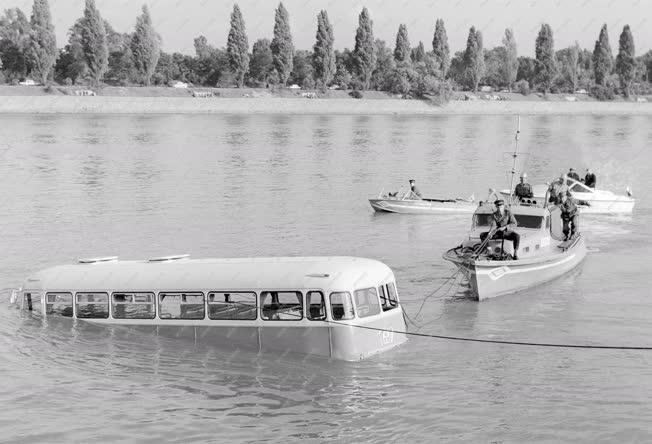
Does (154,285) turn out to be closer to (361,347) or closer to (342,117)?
(361,347)

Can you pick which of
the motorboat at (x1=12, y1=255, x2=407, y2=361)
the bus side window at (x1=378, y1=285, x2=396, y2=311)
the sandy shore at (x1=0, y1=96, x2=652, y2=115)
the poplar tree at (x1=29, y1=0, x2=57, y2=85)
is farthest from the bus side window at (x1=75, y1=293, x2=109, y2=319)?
the poplar tree at (x1=29, y1=0, x2=57, y2=85)

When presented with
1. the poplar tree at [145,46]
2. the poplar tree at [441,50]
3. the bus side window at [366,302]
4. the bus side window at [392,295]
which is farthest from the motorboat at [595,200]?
the poplar tree at [441,50]

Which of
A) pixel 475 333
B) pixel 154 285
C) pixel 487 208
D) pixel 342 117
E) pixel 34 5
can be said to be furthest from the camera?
pixel 342 117

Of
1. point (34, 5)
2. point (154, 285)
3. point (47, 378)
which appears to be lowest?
point (47, 378)

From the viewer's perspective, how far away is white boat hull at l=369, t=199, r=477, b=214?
2109 inches

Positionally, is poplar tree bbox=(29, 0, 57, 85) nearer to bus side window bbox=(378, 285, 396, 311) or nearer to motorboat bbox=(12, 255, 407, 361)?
motorboat bbox=(12, 255, 407, 361)

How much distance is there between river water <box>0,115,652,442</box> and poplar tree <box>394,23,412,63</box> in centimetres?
10326

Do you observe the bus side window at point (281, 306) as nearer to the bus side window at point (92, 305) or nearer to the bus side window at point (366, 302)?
the bus side window at point (366, 302)

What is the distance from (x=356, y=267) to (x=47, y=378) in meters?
8.31

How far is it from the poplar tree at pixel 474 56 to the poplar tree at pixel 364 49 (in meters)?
22.3

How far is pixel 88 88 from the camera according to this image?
161625mm

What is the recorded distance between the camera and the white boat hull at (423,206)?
176 feet

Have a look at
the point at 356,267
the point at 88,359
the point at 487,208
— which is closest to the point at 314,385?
the point at 356,267

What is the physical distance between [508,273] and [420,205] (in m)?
20.8
